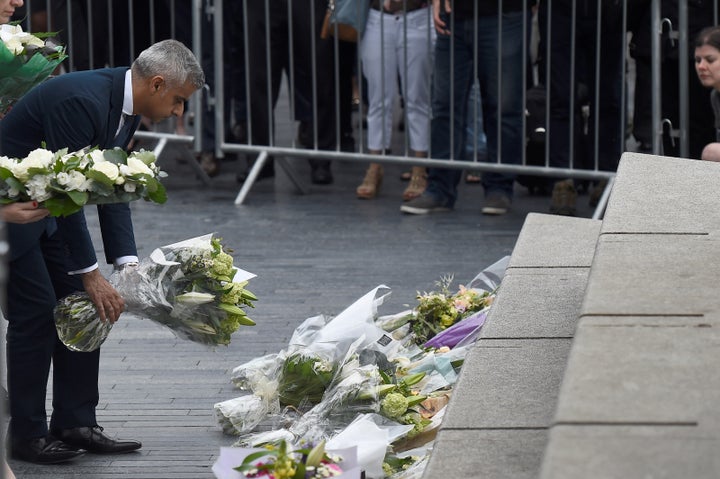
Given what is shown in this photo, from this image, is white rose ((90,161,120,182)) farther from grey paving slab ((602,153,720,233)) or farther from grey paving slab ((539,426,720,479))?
grey paving slab ((539,426,720,479))

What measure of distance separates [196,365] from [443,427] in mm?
2413

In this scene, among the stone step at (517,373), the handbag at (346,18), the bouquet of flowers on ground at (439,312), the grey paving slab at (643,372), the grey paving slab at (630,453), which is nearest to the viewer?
the grey paving slab at (630,453)

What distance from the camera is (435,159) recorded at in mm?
9531

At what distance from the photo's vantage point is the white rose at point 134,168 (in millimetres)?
4543

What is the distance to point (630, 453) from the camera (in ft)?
8.61

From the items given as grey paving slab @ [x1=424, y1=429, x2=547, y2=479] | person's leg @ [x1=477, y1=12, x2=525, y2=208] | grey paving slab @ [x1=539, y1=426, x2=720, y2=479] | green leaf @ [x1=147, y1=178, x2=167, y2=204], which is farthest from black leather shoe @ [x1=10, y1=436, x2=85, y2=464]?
person's leg @ [x1=477, y1=12, x2=525, y2=208]

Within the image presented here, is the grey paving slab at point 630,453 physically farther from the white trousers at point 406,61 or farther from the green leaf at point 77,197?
the white trousers at point 406,61

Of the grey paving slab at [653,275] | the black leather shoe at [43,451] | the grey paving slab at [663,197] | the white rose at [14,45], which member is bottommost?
the black leather shoe at [43,451]

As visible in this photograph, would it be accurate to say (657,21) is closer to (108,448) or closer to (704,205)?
(704,205)

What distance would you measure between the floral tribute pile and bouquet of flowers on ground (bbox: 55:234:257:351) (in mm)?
478

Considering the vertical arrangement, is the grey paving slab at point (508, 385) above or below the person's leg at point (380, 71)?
below

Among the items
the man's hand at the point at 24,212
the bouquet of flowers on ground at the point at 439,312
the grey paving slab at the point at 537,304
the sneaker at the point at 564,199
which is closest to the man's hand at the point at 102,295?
the man's hand at the point at 24,212

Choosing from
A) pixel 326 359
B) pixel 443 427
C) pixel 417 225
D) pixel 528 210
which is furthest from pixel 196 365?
pixel 528 210

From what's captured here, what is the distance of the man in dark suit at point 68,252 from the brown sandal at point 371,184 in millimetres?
5073
